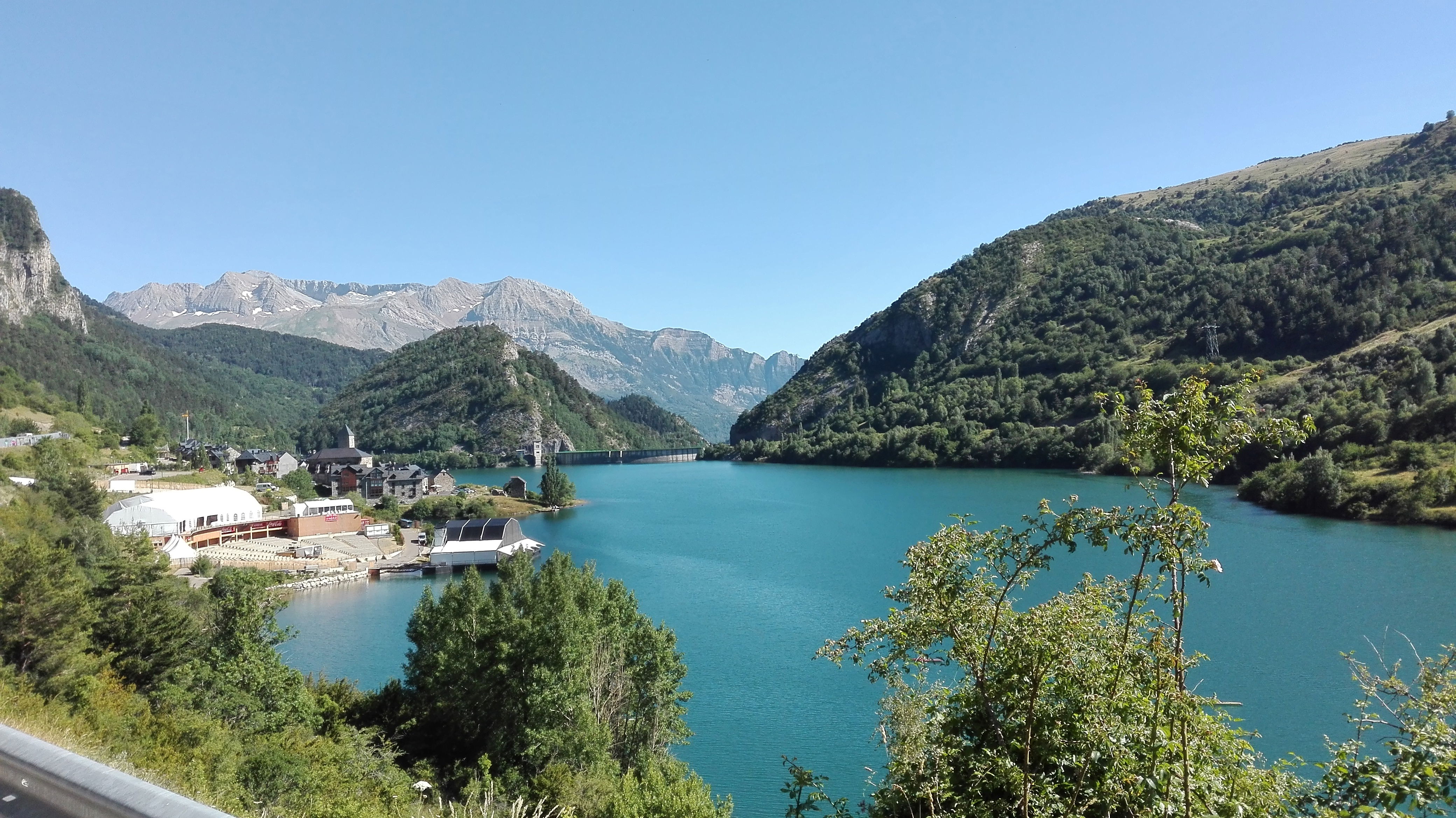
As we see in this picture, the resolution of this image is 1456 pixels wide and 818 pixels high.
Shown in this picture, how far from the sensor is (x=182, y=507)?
4525 centimetres

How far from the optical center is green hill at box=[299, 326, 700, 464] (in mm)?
144250

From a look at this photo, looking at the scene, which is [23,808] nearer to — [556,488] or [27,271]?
[556,488]

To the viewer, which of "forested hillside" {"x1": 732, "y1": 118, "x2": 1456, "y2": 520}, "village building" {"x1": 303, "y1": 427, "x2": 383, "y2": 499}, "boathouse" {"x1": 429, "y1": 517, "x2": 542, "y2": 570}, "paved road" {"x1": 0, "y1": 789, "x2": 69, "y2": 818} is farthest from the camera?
"village building" {"x1": 303, "y1": 427, "x2": 383, "y2": 499}

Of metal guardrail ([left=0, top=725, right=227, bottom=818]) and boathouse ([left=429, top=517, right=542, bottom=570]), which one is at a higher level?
metal guardrail ([left=0, top=725, right=227, bottom=818])

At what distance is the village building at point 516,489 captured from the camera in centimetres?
7581

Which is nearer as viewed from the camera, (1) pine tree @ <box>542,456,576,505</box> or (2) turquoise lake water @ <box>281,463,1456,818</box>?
(2) turquoise lake water @ <box>281,463,1456,818</box>

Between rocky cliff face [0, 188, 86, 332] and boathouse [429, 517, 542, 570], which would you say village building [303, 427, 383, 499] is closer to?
boathouse [429, 517, 542, 570]

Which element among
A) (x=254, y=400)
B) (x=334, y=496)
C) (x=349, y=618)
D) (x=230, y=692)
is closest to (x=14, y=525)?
(x=349, y=618)

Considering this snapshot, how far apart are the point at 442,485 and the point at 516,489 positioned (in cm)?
755

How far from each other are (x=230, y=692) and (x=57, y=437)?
5807 centimetres

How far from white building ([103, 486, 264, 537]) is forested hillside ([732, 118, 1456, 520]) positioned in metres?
55.7

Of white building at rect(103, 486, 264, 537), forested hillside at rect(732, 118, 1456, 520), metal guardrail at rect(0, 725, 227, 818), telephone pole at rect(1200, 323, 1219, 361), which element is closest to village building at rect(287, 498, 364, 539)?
white building at rect(103, 486, 264, 537)

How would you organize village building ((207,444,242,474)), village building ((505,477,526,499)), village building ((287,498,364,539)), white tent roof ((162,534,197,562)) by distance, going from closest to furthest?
white tent roof ((162,534,197,562)) < village building ((287,498,364,539)) < village building ((207,444,242,474)) < village building ((505,477,526,499))

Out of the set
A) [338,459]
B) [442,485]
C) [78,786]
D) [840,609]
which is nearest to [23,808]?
[78,786]
